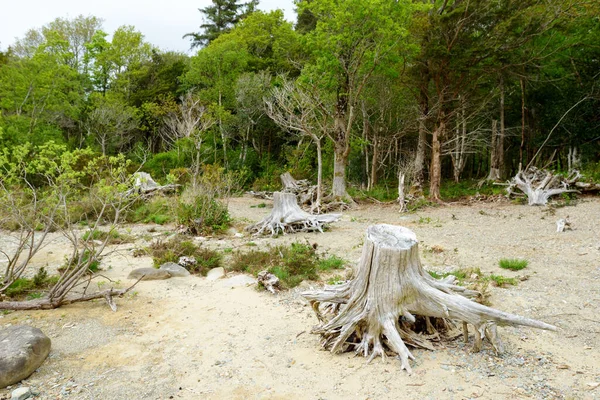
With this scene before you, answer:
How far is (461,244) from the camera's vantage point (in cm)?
859

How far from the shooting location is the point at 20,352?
372cm

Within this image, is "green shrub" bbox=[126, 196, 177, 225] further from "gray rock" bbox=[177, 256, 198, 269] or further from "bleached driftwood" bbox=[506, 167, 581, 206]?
"bleached driftwood" bbox=[506, 167, 581, 206]

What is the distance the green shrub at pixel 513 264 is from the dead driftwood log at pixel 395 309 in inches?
127

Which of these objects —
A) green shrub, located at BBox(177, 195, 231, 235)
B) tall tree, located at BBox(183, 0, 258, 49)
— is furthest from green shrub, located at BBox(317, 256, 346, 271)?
tall tree, located at BBox(183, 0, 258, 49)

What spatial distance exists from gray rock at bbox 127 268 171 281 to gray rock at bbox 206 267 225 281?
0.74 metres

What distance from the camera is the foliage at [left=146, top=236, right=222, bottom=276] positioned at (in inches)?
286

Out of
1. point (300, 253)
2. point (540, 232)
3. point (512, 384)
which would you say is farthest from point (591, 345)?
point (540, 232)

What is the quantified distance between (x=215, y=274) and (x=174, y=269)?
768 millimetres

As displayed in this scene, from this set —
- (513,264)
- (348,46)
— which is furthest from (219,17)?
(513,264)

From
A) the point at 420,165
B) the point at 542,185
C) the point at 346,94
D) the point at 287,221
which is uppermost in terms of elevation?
the point at 346,94

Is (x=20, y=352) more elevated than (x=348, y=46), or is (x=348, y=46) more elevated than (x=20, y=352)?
(x=348, y=46)

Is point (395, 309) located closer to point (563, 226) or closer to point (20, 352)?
point (20, 352)

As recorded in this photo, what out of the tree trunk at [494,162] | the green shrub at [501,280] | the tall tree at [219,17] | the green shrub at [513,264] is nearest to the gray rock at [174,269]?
the green shrub at [501,280]

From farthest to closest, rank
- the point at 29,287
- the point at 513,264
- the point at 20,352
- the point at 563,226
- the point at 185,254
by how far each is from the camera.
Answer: the point at 563,226, the point at 185,254, the point at 513,264, the point at 29,287, the point at 20,352
